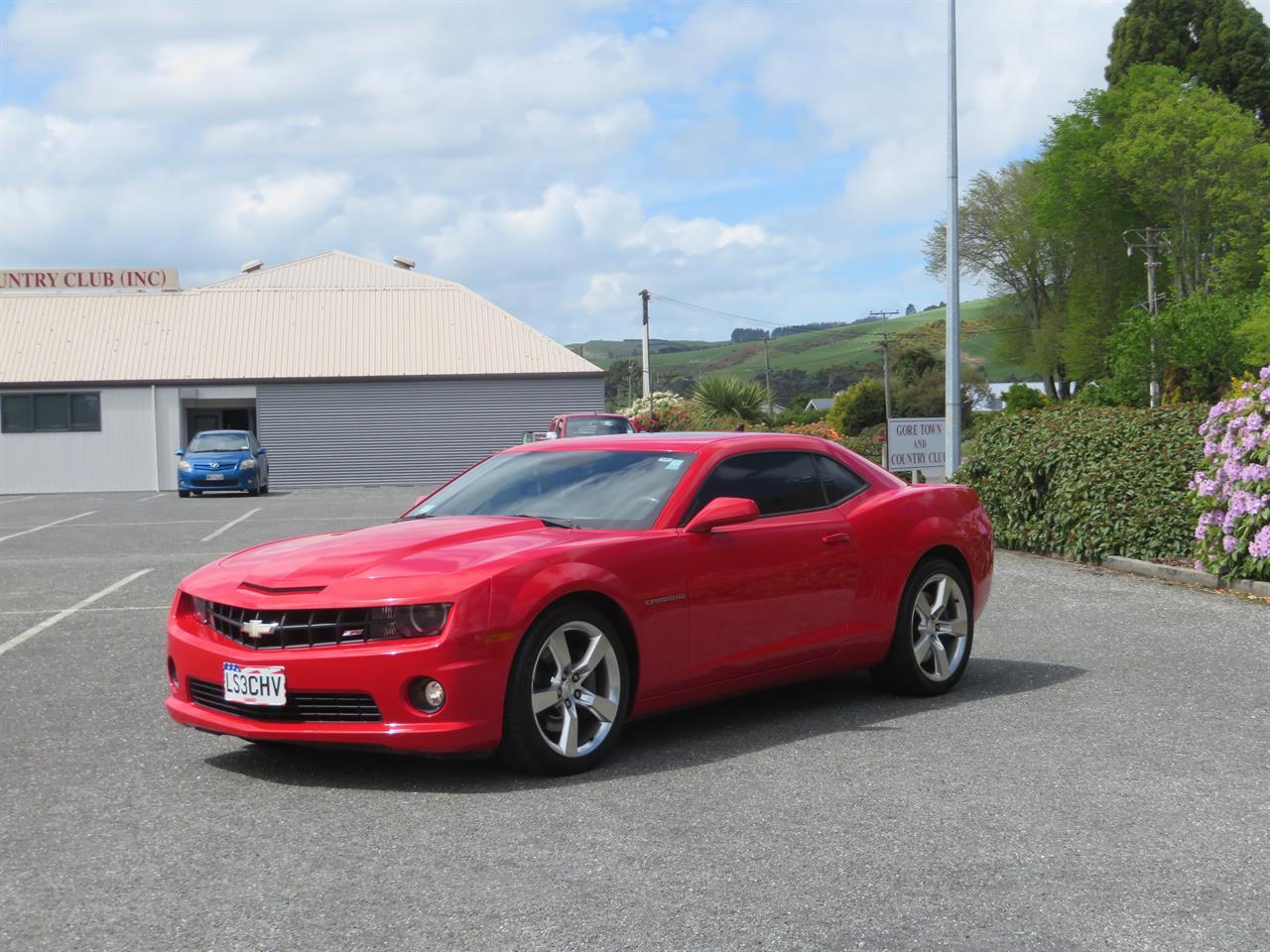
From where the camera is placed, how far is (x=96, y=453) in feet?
150

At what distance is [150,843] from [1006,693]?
4452 mm

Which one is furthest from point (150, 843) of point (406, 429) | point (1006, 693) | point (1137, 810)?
point (406, 429)

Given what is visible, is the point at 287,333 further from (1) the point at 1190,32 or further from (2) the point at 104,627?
(1) the point at 1190,32

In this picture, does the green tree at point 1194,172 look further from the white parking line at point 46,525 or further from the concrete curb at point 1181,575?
the concrete curb at point 1181,575

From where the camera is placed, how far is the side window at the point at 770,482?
7.05m

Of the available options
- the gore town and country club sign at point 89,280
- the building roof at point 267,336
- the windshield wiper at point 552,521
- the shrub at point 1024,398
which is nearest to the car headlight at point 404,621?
the windshield wiper at point 552,521

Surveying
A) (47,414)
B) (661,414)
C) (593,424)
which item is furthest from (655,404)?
(47,414)

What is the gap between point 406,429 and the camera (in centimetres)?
4731

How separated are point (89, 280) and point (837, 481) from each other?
47185 mm

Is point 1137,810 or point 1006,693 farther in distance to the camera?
point 1006,693

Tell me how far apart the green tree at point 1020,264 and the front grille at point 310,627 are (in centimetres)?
7544

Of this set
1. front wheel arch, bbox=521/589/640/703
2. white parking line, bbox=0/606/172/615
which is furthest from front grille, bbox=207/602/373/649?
white parking line, bbox=0/606/172/615

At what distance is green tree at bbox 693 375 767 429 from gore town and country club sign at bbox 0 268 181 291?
64.9 ft

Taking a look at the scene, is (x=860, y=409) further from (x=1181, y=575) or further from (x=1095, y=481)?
(x=1181, y=575)
